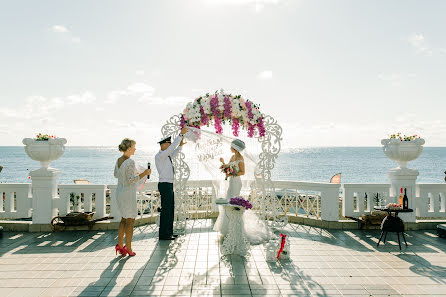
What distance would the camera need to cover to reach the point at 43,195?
838 centimetres

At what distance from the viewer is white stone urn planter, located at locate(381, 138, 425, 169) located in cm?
849

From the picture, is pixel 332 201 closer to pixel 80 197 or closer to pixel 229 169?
pixel 229 169

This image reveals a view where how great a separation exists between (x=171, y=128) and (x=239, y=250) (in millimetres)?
2944

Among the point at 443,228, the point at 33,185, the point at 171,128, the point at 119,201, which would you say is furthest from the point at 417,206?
the point at 33,185

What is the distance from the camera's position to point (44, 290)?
482 centimetres

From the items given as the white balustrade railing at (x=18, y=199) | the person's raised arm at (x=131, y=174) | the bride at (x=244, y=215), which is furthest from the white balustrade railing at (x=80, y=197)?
the bride at (x=244, y=215)

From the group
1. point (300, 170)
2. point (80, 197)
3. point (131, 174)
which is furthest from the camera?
point (300, 170)

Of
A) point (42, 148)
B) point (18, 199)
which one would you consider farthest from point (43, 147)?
point (18, 199)

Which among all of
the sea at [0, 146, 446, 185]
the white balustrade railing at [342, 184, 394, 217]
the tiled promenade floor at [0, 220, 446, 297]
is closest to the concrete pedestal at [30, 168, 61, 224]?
the tiled promenade floor at [0, 220, 446, 297]

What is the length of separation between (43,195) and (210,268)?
15.9 ft

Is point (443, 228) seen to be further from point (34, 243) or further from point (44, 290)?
point (34, 243)

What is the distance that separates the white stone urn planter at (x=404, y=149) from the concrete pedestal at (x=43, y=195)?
8.01m

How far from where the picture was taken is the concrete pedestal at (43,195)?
8.31 meters

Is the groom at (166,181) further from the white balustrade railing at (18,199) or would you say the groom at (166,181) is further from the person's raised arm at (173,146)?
the white balustrade railing at (18,199)
